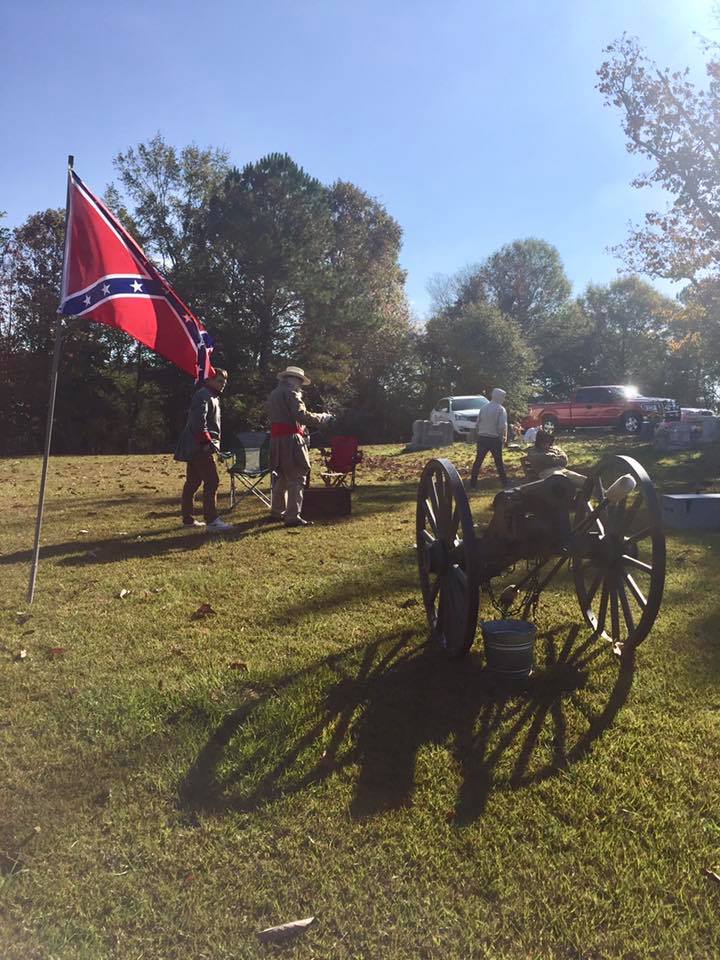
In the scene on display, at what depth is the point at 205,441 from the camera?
771 cm

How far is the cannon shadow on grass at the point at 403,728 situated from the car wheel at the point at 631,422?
23.7 metres

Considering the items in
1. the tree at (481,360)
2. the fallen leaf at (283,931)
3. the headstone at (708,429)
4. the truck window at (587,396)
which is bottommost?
the fallen leaf at (283,931)

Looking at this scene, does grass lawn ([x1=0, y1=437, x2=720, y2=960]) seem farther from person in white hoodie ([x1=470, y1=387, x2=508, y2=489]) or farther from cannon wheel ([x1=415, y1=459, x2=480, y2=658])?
person in white hoodie ([x1=470, y1=387, x2=508, y2=489])

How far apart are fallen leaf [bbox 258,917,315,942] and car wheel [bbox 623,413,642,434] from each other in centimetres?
2599

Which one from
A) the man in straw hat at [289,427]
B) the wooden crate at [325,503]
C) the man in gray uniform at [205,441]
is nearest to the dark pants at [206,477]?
the man in gray uniform at [205,441]

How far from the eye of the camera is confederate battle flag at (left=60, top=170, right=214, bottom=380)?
526 cm

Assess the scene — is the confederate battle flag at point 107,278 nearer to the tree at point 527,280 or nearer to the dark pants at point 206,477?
the dark pants at point 206,477

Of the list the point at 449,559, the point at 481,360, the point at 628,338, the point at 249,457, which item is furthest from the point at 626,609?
the point at 628,338

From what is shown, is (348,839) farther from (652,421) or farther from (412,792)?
(652,421)

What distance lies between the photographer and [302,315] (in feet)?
108

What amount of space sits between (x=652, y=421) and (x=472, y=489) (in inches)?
625

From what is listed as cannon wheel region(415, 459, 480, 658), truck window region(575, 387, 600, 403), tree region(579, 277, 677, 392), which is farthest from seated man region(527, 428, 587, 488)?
tree region(579, 277, 677, 392)

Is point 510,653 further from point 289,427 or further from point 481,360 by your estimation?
point 481,360

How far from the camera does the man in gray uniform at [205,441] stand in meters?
7.71
